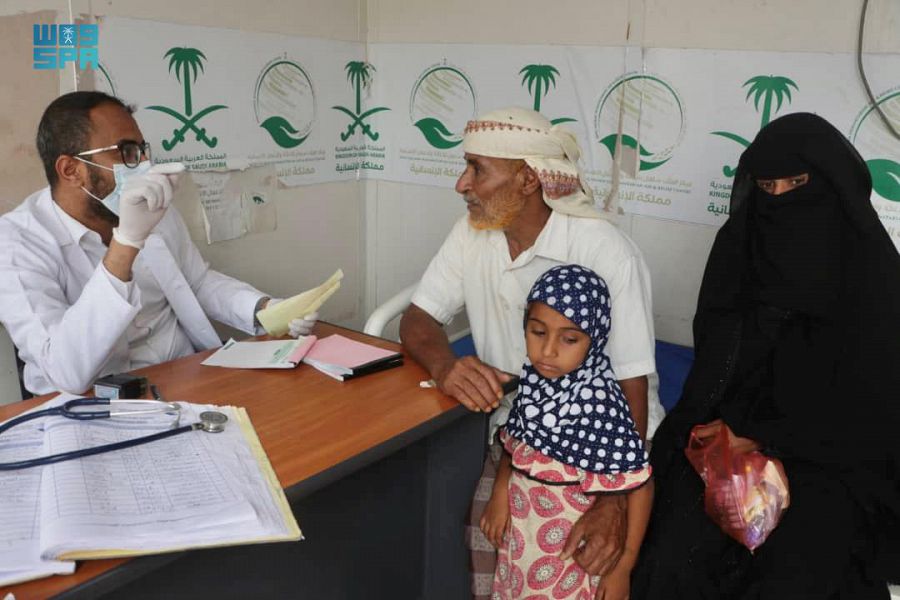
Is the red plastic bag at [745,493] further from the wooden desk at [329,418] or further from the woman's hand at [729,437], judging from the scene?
the wooden desk at [329,418]

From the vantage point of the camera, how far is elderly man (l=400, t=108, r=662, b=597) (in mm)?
1996

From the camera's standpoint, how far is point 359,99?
3.75 meters

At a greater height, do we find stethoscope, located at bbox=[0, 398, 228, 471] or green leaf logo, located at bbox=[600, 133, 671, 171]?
green leaf logo, located at bbox=[600, 133, 671, 171]

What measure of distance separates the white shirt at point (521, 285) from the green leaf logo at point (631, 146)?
95 cm

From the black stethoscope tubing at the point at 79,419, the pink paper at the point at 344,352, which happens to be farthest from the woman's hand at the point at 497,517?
the black stethoscope tubing at the point at 79,419

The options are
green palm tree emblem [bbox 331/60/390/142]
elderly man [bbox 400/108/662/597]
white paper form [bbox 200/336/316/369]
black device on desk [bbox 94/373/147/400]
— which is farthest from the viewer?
green palm tree emblem [bbox 331/60/390/142]

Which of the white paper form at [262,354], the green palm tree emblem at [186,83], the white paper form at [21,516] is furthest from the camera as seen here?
the green palm tree emblem at [186,83]

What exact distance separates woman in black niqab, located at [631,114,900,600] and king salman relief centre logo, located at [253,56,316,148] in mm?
1941

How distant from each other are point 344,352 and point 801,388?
1.11m

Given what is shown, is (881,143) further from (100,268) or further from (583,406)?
(100,268)

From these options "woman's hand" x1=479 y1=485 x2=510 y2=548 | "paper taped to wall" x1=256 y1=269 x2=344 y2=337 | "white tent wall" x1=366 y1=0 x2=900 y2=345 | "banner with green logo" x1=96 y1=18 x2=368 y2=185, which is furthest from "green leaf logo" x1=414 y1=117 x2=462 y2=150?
"woman's hand" x1=479 y1=485 x2=510 y2=548

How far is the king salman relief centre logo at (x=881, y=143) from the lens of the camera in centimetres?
251

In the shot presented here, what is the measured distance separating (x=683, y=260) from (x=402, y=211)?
1417 millimetres

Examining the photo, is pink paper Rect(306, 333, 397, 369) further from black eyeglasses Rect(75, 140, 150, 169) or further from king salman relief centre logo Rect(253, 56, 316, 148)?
king salman relief centre logo Rect(253, 56, 316, 148)
